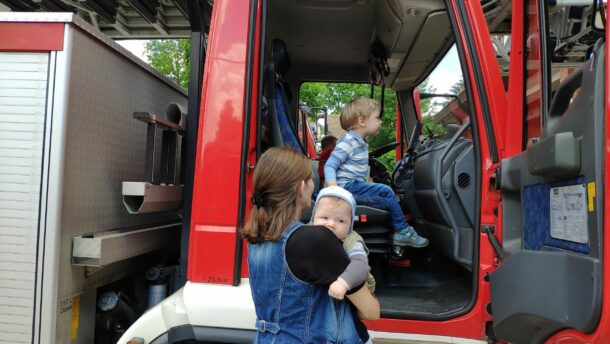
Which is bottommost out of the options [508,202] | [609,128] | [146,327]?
[146,327]

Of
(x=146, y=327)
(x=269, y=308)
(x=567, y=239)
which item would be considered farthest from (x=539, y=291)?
(x=146, y=327)

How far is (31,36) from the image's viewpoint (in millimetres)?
1881

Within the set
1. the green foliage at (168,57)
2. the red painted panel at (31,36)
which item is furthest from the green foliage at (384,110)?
the green foliage at (168,57)

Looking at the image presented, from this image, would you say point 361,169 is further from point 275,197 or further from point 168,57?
point 168,57

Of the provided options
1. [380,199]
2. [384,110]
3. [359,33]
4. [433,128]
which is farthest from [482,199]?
[384,110]

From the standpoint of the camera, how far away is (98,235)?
2.08 m

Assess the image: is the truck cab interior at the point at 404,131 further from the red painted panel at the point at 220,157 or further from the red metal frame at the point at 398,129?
the red painted panel at the point at 220,157

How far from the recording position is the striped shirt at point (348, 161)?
8.75 feet

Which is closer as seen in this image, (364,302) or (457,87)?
(364,302)

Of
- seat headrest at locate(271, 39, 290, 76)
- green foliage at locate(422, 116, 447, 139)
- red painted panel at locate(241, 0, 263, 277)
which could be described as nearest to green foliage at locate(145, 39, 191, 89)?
seat headrest at locate(271, 39, 290, 76)

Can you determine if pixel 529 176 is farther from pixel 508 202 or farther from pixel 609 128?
pixel 609 128

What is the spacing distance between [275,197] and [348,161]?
142cm

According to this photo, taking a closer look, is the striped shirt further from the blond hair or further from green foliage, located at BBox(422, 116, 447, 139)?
green foliage, located at BBox(422, 116, 447, 139)

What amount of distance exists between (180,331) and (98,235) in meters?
0.63
